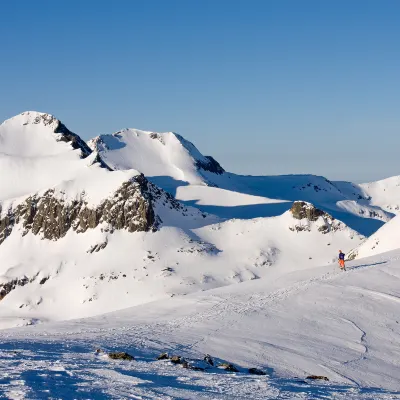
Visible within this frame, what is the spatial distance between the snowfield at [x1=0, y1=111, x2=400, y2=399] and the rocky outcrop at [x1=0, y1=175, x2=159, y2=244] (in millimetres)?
215

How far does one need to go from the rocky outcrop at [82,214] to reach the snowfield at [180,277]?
0.70 feet

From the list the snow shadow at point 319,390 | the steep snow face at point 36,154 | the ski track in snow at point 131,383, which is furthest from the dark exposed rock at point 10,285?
the snow shadow at point 319,390

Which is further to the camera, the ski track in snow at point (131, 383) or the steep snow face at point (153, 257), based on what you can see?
the steep snow face at point (153, 257)

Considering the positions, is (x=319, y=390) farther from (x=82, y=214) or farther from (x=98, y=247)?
(x=82, y=214)

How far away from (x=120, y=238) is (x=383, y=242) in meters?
38.3

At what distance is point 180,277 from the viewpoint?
3169 inches

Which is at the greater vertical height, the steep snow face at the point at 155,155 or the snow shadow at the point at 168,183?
the steep snow face at the point at 155,155

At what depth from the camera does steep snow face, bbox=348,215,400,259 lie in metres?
70.4

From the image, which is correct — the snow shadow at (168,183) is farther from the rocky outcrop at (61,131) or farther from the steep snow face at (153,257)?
the steep snow face at (153,257)

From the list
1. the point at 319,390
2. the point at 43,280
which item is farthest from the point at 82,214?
the point at 319,390

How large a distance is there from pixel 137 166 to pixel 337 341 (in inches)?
4938

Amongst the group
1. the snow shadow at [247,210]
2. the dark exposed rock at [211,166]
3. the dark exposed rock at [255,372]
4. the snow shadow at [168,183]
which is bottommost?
the dark exposed rock at [255,372]

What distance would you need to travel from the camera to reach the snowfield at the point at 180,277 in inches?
827

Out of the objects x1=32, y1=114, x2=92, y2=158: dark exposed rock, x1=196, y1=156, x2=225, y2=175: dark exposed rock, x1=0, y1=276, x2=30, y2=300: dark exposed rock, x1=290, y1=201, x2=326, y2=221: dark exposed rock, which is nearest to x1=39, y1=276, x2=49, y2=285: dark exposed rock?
x1=0, y1=276, x2=30, y2=300: dark exposed rock
